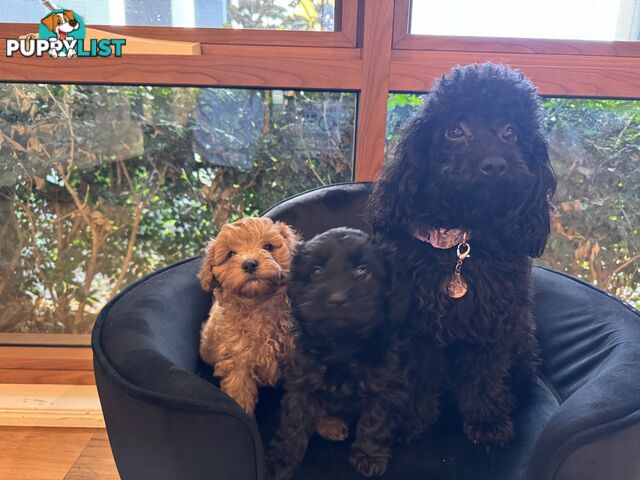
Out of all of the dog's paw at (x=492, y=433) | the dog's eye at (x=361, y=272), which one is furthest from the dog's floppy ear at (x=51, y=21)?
the dog's paw at (x=492, y=433)

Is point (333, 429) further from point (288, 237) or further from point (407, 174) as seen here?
point (407, 174)

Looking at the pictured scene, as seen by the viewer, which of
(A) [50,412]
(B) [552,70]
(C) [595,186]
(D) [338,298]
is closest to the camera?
(D) [338,298]

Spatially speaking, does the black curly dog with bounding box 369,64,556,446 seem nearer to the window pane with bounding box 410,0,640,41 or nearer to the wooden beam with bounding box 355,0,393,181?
the wooden beam with bounding box 355,0,393,181

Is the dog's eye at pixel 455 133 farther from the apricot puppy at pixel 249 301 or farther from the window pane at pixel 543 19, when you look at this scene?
the window pane at pixel 543 19

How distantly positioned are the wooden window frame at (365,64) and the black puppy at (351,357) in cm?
87

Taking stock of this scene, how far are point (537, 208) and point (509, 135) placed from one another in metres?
0.19

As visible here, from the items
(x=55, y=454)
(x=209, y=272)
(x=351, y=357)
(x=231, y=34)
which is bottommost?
(x=55, y=454)

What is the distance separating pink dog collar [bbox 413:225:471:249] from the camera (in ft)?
4.06

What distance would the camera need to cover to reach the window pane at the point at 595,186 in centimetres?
211

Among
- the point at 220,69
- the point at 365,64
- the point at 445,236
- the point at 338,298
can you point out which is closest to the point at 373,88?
the point at 365,64

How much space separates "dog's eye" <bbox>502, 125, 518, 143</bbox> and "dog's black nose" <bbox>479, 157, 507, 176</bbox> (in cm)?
10

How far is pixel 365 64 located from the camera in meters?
1.83

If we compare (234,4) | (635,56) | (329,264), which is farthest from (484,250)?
(234,4)

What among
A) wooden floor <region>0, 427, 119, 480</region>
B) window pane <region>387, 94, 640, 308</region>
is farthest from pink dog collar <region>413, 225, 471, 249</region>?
wooden floor <region>0, 427, 119, 480</region>
